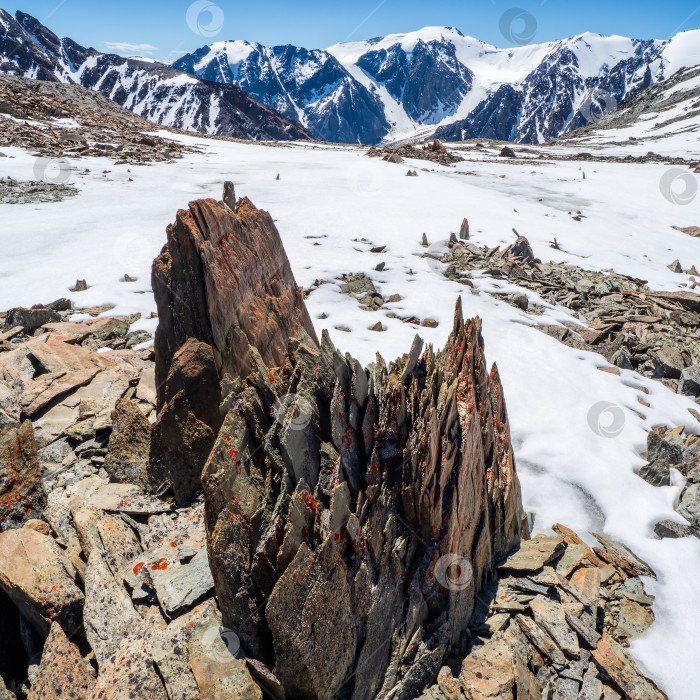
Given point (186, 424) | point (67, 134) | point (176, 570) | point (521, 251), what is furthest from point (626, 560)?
point (67, 134)

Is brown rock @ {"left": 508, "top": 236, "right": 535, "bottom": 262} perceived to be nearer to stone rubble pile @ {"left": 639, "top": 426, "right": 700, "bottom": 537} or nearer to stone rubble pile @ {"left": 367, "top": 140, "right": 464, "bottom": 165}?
stone rubble pile @ {"left": 639, "top": 426, "right": 700, "bottom": 537}

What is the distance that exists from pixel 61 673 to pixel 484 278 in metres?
13.8

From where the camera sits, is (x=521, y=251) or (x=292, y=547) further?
(x=521, y=251)

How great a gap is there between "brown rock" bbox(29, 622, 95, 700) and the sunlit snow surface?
17.0 feet

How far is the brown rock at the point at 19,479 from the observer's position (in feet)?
14.8

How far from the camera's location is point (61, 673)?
3.37 metres

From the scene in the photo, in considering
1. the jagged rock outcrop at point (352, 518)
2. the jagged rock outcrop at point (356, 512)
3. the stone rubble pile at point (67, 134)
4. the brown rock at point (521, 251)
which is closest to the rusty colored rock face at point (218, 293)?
the jagged rock outcrop at point (356, 512)

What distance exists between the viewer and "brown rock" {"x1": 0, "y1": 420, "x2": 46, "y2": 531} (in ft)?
14.8

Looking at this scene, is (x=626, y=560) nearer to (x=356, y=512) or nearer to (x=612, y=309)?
(x=356, y=512)

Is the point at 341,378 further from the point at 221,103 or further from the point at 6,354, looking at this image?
the point at 221,103

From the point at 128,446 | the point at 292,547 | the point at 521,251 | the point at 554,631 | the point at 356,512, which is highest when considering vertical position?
the point at 521,251

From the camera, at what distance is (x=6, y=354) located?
7.35 meters

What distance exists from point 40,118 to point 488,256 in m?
42.8

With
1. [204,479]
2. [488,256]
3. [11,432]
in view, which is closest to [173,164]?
[488,256]
